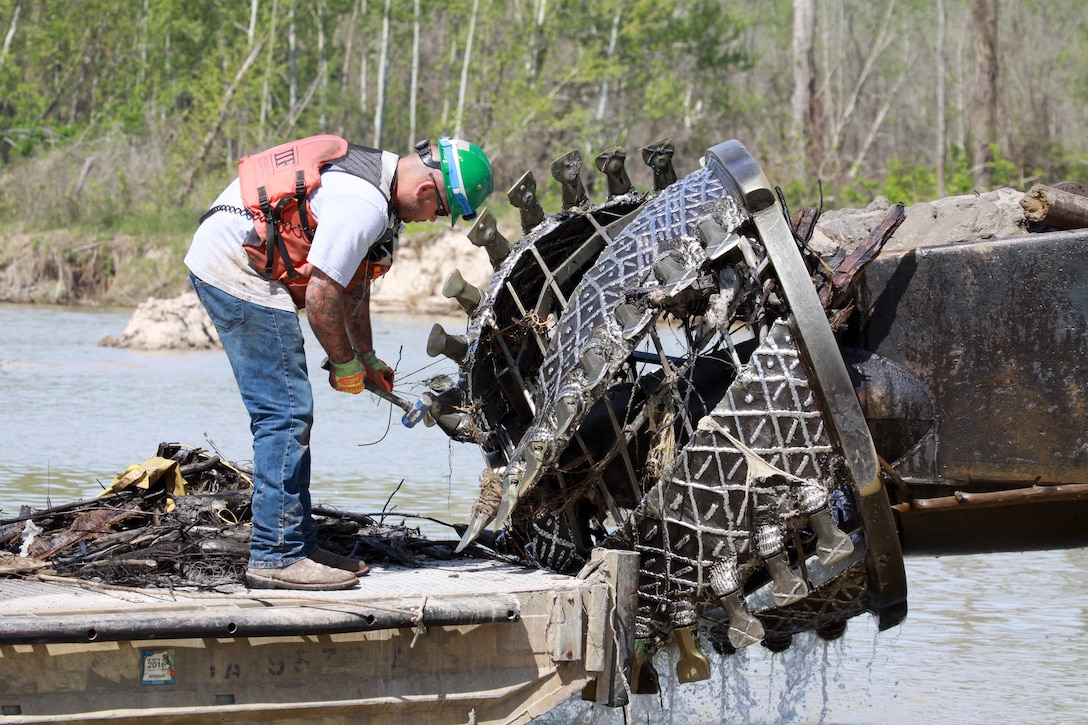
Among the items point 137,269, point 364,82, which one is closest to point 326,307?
point 137,269

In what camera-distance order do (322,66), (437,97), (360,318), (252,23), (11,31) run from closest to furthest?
(360,318), (11,31), (252,23), (322,66), (437,97)

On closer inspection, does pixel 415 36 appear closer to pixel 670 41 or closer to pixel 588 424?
pixel 670 41

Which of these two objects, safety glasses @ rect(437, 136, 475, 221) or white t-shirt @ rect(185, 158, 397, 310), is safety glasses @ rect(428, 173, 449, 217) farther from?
white t-shirt @ rect(185, 158, 397, 310)

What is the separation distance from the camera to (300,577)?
423 cm

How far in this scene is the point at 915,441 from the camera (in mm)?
4430

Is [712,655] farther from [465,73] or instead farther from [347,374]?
[465,73]

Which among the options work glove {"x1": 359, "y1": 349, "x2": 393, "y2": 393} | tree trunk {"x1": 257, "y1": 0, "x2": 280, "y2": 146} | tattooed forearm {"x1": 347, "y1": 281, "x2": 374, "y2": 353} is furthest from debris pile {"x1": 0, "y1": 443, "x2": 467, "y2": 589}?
tree trunk {"x1": 257, "y1": 0, "x2": 280, "y2": 146}

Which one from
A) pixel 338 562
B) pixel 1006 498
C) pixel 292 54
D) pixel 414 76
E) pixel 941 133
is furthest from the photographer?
pixel 292 54

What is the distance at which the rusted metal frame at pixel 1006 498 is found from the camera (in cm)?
418

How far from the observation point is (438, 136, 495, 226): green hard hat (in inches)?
174

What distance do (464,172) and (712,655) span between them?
291 cm

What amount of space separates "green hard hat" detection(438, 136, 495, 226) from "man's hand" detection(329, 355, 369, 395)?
0.67 metres

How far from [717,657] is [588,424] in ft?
6.19

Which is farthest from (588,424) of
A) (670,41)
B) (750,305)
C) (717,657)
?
(670,41)
